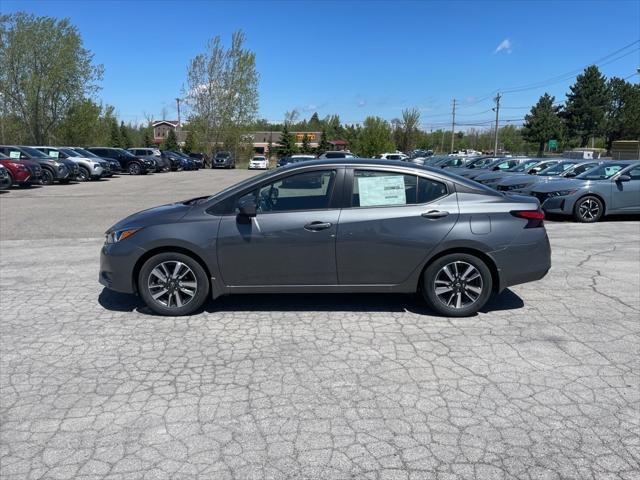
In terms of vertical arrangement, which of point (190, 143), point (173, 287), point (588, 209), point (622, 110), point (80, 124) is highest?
point (622, 110)

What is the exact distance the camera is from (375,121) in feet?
232

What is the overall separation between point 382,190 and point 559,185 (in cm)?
894

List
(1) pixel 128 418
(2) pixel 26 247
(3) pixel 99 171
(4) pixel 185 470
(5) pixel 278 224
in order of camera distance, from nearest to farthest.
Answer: (4) pixel 185 470 → (1) pixel 128 418 → (5) pixel 278 224 → (2) pixel 26 247 → (3) pixel 99 171

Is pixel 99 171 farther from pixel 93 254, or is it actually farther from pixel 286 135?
pixel 286 135

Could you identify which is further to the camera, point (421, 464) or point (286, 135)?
point (286, 135)

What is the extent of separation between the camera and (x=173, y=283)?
196 inches

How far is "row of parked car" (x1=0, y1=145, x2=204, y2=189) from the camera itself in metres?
19.9

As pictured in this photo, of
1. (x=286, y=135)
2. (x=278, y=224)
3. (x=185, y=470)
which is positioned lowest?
(x=185, y=470)

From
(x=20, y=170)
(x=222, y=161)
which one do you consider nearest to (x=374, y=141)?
(x=222, y=161)

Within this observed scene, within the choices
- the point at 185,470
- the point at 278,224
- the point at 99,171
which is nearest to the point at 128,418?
the point at 185,470

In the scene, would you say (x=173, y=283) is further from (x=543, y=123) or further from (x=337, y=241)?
(x=543, y=123)

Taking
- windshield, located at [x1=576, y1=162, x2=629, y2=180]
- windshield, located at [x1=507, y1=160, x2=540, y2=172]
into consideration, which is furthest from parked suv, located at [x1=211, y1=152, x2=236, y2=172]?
windshield, located at [x1=576, y1=162, x2=629, y2=180]

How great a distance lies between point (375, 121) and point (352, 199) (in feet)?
223

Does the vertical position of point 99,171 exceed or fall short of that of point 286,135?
it falls short
